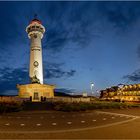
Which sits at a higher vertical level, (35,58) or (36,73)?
(35,58)

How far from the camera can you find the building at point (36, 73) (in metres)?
63.9

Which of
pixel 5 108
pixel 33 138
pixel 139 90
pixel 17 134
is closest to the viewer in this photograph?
pixel 33 138

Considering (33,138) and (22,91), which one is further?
(22,91)

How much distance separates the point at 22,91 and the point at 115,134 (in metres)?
53.3

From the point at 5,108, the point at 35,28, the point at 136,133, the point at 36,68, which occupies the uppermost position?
the point at 35,28

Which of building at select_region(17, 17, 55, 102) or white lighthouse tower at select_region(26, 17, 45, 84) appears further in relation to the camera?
white lighthouse tower at select_region(26, 17, 45, 84)

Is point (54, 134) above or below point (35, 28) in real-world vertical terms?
below

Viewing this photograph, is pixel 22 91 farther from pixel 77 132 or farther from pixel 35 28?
pixel 77 132

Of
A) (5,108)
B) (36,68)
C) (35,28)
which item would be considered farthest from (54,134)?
(35,28)

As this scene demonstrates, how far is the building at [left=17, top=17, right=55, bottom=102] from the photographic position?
63906mm

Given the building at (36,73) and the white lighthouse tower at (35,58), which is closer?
the building at (36,73)

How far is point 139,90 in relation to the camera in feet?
320

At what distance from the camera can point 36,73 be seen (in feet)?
237

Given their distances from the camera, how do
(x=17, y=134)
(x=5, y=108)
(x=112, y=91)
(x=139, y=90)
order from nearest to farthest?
(x=17, y=134), (x=5, y=108), (x=139, y=90), (x=112, y=91)
